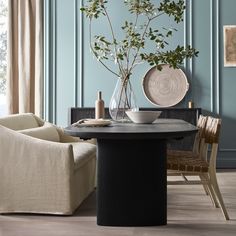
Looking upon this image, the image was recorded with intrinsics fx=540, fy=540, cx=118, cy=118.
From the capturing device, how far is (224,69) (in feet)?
21.7

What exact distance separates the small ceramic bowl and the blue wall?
9.06 feet

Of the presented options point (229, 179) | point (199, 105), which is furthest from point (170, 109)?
point (229, 179)

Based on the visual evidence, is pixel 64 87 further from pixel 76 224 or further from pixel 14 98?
pixel 76 224

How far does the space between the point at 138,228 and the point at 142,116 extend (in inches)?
32.5

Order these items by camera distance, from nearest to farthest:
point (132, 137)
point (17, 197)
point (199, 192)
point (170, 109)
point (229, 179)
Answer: point (132, 137) → point (17, 197) → point (199, 192) → point (229, 179) → point (170, 109)

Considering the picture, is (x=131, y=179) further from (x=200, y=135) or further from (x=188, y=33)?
(x=188, y=33)

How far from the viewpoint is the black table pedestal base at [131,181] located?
3.42 meters

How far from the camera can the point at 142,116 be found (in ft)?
12.7

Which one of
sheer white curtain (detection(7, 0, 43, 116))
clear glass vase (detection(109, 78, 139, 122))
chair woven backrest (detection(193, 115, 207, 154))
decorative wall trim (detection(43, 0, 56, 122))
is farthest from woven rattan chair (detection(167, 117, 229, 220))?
sheer white curtain (detection(7, 0, 43, 116))

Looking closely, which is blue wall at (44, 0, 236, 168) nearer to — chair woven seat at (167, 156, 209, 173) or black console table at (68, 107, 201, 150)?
black console table at (68, 107, 201, 150)

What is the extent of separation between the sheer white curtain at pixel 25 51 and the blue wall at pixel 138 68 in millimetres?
140

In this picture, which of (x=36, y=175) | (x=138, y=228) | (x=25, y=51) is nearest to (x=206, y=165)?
(x=138, y=228)

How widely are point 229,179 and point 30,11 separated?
3.22 m

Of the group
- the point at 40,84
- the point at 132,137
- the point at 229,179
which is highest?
the point at 40,84
